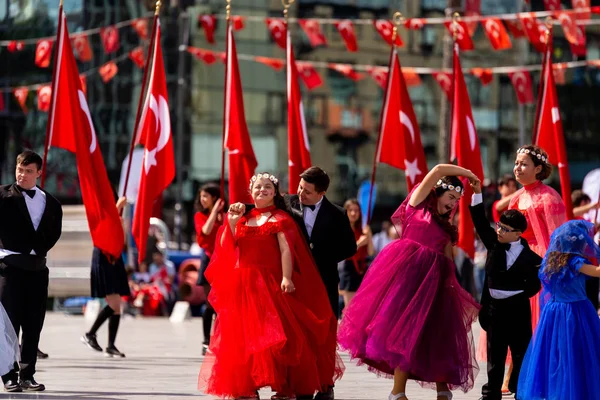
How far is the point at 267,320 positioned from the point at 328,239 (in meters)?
0.88

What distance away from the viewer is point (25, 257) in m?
10.2

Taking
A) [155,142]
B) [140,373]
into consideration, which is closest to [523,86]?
[155,142]

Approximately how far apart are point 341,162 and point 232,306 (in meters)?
43.4

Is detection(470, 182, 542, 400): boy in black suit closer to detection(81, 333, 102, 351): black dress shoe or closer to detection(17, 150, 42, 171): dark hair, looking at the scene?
detection(17, 150, 42, 171): dark hair

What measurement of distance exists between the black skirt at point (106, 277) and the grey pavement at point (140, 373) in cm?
70

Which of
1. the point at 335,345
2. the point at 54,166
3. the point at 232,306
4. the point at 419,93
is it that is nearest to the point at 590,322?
the point at 335,345

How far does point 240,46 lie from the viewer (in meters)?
49.3

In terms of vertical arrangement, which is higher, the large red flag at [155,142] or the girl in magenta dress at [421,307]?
the large red flag at [155,142]

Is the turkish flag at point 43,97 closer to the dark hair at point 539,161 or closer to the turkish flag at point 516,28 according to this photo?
the turkish flag at point 516,28

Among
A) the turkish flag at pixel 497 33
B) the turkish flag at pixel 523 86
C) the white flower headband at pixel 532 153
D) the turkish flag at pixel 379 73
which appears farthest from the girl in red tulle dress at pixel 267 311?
the turkish flag at pixel 523 86

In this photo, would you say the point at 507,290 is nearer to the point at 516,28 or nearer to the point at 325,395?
the point at 325,395

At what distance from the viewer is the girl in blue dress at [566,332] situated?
870 centimetres

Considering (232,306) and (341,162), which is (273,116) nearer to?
(341,162)

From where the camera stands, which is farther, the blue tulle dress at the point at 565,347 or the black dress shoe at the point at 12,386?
the black dress shoe at the point at 12,386
